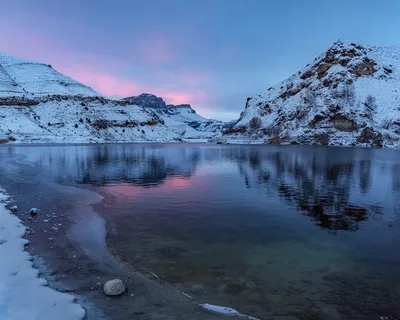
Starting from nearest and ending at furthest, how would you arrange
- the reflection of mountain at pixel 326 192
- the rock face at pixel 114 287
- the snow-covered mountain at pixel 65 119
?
1. the rock face at pixel 114 287
2. the reflection of mountain at pixel 326 192
3. the snow-covered mountain at pixel 65 119

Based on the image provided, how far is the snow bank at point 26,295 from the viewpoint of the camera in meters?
7.18

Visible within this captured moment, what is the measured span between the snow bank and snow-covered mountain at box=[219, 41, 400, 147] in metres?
152

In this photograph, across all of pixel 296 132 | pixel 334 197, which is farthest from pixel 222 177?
pixel 296 132

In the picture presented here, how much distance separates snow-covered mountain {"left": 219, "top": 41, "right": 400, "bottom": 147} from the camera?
14438 centimetres

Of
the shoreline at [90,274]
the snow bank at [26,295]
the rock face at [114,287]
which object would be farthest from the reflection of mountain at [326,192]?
the snow bank at [26,295]

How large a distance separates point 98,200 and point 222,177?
1530 centimetres

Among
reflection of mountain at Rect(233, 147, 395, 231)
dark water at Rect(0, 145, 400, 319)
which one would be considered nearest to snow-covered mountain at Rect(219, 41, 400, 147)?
reflection of mountain at Rect(233, 147, 395, 231)

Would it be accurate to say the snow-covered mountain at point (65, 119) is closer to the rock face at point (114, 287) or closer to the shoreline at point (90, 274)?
the shoreline at point (90, 274)

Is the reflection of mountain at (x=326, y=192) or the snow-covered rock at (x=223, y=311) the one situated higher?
the reflection of mountain at (x=326, y=192)

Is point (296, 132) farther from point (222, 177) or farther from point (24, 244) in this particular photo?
point (24, 244)

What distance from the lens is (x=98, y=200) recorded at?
21.0 m

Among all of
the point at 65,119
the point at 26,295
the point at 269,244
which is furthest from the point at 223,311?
the point at 65,119

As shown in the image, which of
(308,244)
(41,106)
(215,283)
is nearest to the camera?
(215,283)

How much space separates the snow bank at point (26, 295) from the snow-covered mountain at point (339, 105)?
500 feet
